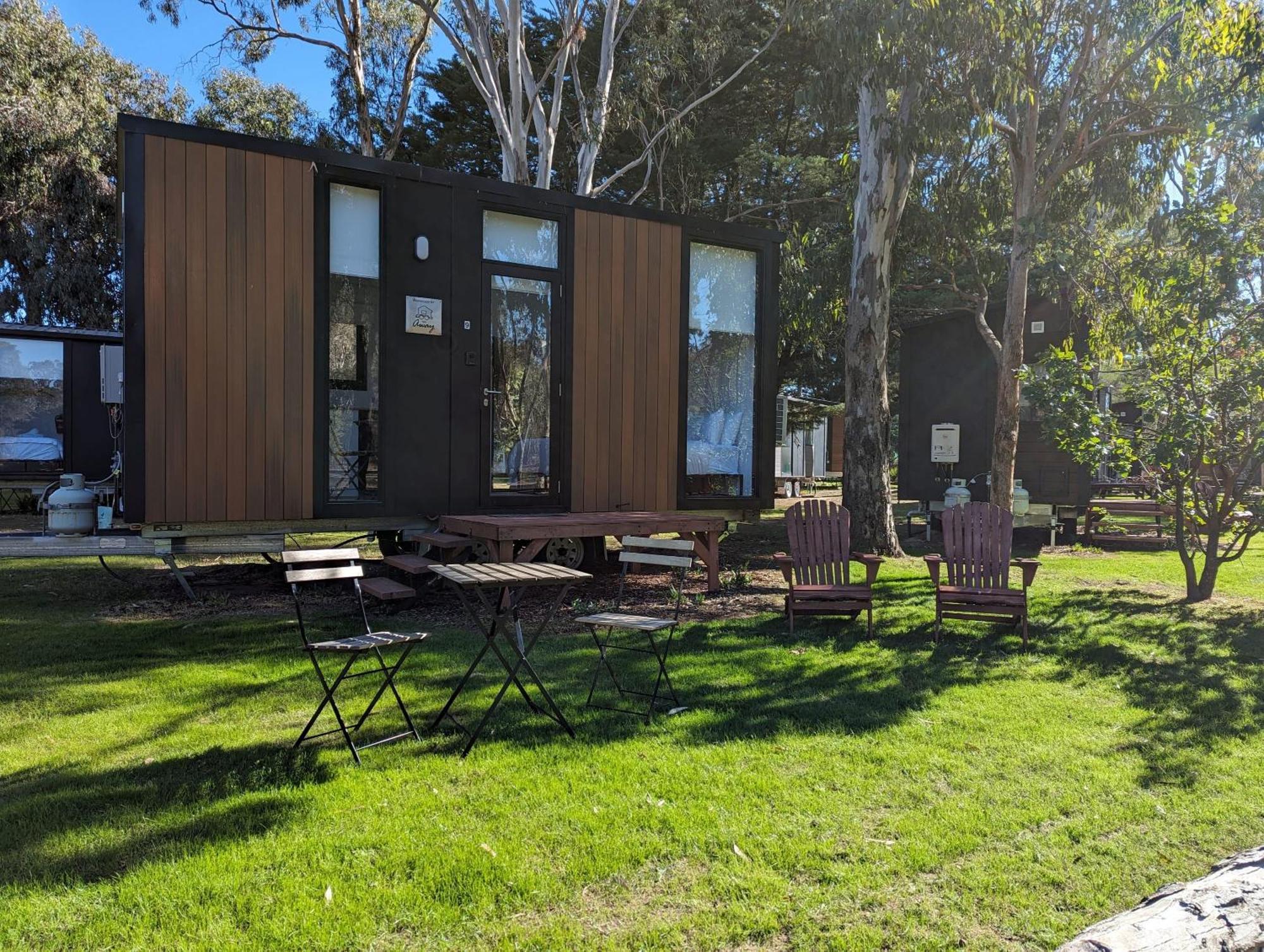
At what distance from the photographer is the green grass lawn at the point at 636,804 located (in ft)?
7.27

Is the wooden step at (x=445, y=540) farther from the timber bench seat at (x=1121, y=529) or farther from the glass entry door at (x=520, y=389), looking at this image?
the timber bench seat at (x=1121, y=529)

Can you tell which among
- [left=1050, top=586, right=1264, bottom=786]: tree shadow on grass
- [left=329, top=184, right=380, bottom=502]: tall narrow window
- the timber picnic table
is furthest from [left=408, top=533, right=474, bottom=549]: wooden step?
[left=1050, top=586, right=1264, bottom=786]: tree shadow on grass

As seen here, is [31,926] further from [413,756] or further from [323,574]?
[323,574]

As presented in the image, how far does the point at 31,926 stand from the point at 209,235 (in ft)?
15.8

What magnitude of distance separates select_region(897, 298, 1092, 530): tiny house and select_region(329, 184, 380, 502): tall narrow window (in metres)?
8.81

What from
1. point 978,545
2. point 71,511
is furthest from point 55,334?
point 978,545

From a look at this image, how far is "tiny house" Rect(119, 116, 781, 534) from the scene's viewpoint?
18.9 ft

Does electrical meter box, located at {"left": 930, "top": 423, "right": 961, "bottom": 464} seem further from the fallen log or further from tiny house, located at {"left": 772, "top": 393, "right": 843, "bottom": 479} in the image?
the fallen log

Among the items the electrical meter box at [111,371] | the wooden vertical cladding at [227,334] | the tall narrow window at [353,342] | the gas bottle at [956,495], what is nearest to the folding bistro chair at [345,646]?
the wooden vertical cladding at [227,334]

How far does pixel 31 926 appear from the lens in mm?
2111

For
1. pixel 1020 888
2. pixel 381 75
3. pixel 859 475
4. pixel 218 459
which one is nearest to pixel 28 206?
pixel 381 75

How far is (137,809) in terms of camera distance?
2791 millimetres

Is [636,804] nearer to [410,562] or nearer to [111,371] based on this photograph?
[410,562]

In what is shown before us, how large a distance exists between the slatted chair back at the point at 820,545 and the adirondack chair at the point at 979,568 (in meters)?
0.62
